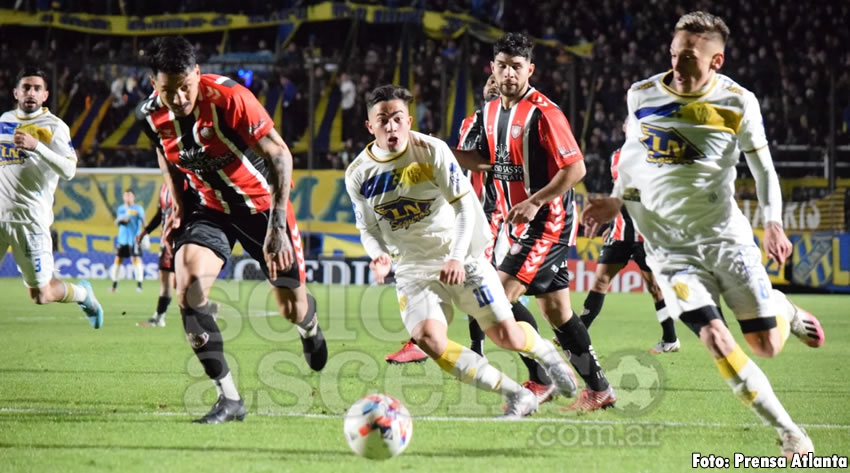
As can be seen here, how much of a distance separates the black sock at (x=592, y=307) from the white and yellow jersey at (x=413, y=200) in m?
4.03

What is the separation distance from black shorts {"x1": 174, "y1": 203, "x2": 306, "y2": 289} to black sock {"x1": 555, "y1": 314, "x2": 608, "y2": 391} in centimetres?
185

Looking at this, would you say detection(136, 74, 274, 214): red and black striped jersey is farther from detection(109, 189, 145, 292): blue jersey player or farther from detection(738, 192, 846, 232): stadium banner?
detection(738, 192, 846, 232): stadium banner

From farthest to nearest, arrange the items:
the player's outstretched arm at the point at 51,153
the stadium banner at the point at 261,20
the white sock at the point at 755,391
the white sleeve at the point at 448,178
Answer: the stadium banner at the point at 261,20 → the player's outstretched arm at the point at 51,153 → the white sleeve at the point at 448,178 → the white sock at the point at 755,391

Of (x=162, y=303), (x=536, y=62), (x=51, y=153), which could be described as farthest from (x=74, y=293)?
(x=536, y=62)

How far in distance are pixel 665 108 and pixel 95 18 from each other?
2740cm

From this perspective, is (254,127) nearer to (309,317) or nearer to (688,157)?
(309,317)

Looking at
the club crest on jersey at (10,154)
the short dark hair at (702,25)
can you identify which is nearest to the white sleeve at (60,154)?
the club crest on jersey at (10,154)

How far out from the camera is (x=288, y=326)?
13195mm

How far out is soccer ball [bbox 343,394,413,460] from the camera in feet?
16.9

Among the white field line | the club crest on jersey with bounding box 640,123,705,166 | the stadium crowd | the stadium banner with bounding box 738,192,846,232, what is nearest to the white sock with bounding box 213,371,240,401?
the white field line

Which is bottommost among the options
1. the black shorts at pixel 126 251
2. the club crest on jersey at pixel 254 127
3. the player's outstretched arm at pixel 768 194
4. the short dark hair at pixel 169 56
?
the black shorts at pixel 126 251

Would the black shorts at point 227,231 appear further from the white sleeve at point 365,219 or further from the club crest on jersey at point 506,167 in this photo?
the club crest on jersey at point 506,167

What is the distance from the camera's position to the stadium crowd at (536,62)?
73.8 ft

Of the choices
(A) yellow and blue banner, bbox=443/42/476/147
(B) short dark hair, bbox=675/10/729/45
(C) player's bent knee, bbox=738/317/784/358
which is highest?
(B) short dark hair, bbox=675/10/729/45
